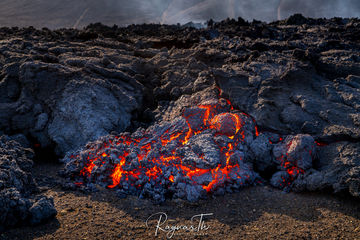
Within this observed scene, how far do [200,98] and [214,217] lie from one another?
11.3 ft

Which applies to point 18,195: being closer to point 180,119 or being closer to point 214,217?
point 214,217

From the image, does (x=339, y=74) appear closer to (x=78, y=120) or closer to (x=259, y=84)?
(x=259, y=84)

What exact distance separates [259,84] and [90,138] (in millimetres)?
4484

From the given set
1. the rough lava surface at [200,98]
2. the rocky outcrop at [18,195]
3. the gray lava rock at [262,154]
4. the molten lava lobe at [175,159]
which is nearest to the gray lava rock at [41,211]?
the rocky outcrop at [18,195]

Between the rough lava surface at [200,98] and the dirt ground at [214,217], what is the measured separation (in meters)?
0.32

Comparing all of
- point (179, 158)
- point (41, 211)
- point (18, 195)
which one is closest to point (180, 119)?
point (179, 158)

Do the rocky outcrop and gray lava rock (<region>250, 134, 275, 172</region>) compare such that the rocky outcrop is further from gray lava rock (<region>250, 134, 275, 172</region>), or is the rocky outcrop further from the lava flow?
gray lava rock (<region>250, 134, 275, 172</region>)

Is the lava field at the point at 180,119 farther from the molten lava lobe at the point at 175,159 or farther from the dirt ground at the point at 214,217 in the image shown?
the dirt ground at the point at 214,217

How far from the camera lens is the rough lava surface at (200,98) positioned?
5320 mm

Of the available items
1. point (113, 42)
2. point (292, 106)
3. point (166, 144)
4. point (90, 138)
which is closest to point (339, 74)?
point (292, 106)

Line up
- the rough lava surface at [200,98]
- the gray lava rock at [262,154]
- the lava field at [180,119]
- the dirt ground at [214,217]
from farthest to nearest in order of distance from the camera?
the gray lava rock at [262,154] → the rough lava surface at [200,98] → the lava field at [180,119] → the dirt ground at [214,217]

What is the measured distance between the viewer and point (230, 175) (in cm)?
527

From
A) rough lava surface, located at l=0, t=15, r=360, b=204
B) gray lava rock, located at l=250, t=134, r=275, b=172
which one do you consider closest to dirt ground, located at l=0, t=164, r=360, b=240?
rough lava surface, located at l=0, t=15, r=360, b=204

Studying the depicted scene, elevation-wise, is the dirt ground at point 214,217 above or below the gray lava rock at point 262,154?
below
